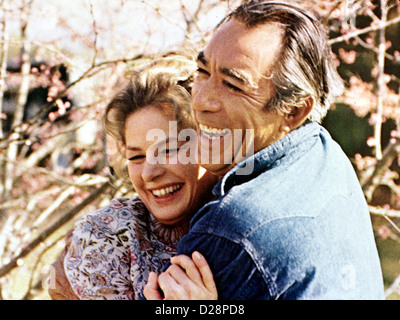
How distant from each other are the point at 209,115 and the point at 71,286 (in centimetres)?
86

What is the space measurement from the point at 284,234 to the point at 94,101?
3.07 meters

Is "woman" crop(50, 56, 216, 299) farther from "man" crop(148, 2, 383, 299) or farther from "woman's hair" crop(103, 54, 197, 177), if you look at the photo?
"man" crop(148, 2, 383, 299)

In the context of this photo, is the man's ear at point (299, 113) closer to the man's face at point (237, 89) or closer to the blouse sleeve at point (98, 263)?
the man's face at point (237, 89)

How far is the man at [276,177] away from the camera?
1.43 metres

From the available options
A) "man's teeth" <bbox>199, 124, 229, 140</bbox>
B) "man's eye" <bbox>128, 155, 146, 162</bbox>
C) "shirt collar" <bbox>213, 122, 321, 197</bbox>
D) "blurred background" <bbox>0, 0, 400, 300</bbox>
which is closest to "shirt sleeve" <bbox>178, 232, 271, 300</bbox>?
"shirt collar" <bbox>213, 122, 321, 197</bbox>

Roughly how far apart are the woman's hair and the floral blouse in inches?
15.1

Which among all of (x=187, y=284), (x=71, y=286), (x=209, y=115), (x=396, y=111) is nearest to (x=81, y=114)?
(x=396, y=111)

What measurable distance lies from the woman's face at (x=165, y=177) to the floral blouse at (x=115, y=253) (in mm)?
86

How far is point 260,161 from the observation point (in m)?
1.59

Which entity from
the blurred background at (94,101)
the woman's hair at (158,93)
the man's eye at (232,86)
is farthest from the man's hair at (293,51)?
the blurred background at (94,101)

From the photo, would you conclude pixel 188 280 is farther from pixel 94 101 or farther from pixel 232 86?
pixel 94 101

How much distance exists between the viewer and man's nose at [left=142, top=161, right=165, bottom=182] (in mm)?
2115

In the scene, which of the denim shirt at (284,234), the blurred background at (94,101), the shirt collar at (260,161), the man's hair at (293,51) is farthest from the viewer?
the blurred background at (94,101)

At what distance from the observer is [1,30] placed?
425cm
